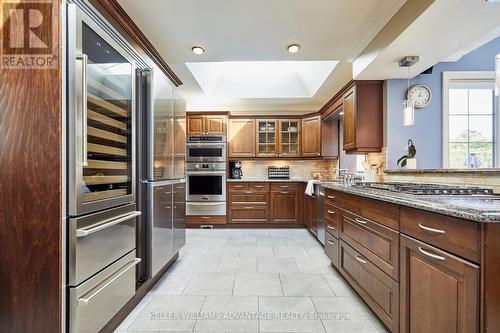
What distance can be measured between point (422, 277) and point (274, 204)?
12.0ft

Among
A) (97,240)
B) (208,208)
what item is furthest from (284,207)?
(97,240)

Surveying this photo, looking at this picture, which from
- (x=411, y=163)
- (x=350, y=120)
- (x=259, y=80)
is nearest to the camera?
(x=411, y=163)

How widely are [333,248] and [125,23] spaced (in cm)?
290

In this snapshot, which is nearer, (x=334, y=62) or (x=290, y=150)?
(x=334, y=62)

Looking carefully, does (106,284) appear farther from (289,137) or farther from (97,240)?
(289,137)

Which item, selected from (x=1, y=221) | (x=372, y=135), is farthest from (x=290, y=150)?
(x=1, y=221)

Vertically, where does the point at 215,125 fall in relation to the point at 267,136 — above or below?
above

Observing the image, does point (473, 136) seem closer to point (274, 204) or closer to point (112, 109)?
point (274, 204)

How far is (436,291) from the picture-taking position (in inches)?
47.8

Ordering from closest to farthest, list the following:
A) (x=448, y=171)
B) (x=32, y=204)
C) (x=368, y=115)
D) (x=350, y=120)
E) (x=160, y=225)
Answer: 1. (x=32, y=204)
2. (x=448, y=171)
3. (x=160, y=225)
4. (x=368, y=115)
5. (x=350, y=120)

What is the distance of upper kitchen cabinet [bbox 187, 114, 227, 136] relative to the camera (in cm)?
509

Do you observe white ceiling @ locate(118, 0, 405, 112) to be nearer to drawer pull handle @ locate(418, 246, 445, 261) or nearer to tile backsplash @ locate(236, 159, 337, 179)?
drawer pull handle @ locate(418, 246, 445, 261)

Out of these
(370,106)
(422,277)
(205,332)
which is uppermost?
(370,106)

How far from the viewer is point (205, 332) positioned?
68.9 inches
